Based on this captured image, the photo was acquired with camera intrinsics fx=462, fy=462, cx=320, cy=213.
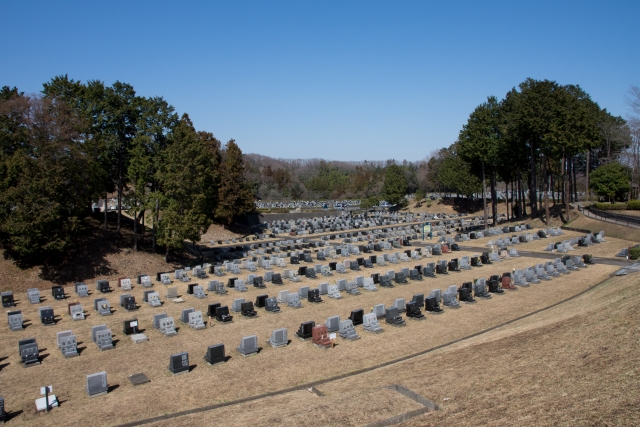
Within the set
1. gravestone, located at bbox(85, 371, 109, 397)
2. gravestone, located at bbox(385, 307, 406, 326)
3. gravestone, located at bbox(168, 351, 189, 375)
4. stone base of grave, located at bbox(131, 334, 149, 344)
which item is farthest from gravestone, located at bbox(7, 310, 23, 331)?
gravestone, located at bbox(385, 307, 406, 326)

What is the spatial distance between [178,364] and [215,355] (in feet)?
3.98

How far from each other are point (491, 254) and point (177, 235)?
22355 mm

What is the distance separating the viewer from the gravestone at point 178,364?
564 inches

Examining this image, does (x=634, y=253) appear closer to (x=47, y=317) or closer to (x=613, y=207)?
(x=613, y=207)

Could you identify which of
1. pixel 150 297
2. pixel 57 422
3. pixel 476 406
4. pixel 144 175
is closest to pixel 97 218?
pixel 144 175

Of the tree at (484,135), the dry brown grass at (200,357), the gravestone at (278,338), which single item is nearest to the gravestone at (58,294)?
the dry brown grass at (200,357)

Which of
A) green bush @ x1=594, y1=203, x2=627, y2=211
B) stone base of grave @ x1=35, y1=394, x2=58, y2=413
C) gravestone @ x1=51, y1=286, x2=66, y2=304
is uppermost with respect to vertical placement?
green bush @ x1=594, y1=203, x2=627, y2=211

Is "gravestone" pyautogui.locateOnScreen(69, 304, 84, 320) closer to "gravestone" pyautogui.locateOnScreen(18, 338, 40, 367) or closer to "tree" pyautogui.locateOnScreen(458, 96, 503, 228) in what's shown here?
"gravestone" pyautogui.locateOnScreen(18, 338, 40, 367)

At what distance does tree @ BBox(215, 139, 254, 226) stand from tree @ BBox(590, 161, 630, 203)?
4166 cm

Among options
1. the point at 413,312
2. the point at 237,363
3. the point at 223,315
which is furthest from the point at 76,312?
the point at 413,312

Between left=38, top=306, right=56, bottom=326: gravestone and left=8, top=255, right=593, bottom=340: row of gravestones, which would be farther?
left=38, top=306, right=56, bottom=326: gravestone

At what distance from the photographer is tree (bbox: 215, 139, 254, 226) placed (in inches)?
2302

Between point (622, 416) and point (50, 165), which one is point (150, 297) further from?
point (622, 416)

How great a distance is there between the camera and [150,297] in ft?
76.5
